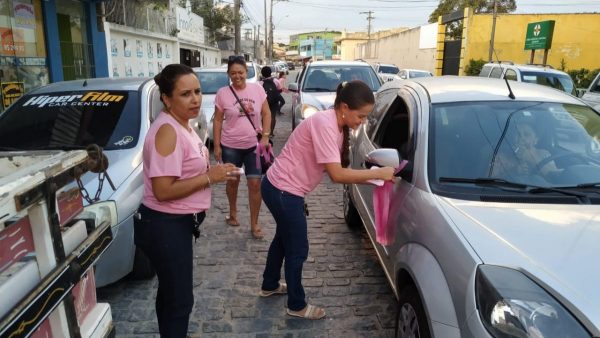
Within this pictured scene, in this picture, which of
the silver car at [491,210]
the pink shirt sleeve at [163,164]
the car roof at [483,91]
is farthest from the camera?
the car roof at [483,91]

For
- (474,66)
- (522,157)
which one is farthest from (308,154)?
(474,66)

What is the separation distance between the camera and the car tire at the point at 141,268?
3.62 meters

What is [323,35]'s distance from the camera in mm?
115750

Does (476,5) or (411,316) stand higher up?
(476,5)

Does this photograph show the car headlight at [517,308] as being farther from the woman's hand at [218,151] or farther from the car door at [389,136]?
the woman's hand at [218,151]

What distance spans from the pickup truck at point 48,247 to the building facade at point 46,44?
8.21 metres

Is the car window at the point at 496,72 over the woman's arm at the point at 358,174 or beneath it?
over

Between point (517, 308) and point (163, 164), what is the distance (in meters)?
1.62

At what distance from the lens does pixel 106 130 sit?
13.5ft

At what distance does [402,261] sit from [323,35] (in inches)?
4660

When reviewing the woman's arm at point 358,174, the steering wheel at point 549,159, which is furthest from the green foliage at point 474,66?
the woman's arm at point 358,174

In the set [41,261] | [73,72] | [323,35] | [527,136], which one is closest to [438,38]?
[73,72]

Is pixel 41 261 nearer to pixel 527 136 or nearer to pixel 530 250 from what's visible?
pixel 530 250

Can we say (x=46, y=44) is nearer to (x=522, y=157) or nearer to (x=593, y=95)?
(x=522, y=157)
